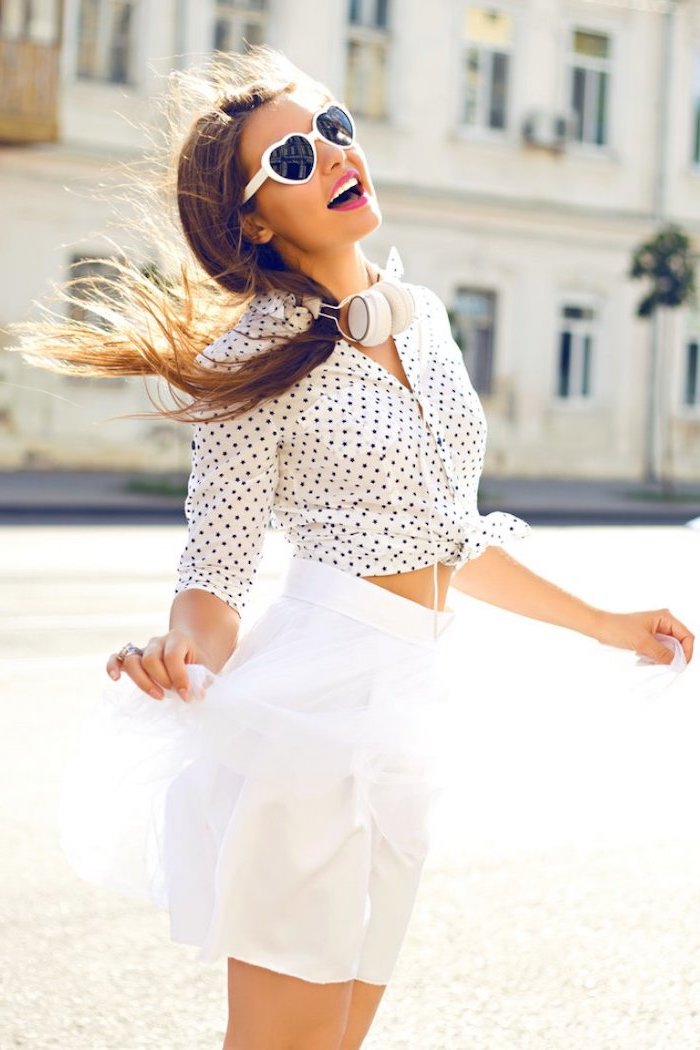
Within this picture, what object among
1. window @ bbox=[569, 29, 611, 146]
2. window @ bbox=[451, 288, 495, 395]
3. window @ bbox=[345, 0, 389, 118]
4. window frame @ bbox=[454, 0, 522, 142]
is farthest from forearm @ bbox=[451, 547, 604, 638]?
window @ bbox=[569, 29, 611, 146]

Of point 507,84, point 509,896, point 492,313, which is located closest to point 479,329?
point 492,313

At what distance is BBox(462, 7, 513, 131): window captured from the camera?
25.8 m

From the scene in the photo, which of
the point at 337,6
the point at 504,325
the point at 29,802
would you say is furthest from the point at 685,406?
the point at 29,802

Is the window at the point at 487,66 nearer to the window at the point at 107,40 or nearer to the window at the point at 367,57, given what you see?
the window at the point at 367,57

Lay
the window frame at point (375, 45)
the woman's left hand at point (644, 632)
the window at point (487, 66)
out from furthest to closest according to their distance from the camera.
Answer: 1. the window at point (487, 66)
2. the window frame at point (375, 45)
3. the woman's left hand at point (644, 632)

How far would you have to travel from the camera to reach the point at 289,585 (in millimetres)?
2697

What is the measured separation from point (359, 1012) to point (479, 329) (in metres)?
23.8

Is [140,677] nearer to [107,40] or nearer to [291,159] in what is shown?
[291,159]

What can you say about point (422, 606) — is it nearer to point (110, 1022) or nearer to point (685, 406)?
point (110, 1022)

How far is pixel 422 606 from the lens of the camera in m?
2.69

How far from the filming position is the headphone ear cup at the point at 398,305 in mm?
2729

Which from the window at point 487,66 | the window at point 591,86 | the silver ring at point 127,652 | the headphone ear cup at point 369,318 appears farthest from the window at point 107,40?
the silver ring at point 127,652

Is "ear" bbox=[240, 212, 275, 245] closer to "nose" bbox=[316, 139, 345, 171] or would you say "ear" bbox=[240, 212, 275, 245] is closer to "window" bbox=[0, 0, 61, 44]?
"nose" bbox=[316, 139, 345, 171]

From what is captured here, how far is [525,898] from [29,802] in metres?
1.75
